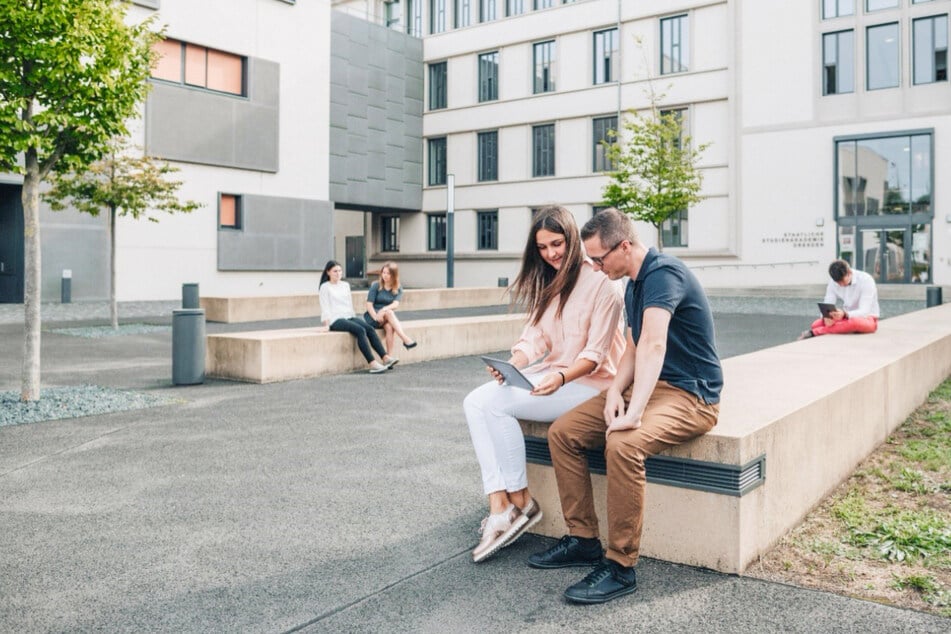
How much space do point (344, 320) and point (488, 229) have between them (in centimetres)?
2905

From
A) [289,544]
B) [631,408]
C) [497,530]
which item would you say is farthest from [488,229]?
[631,408]

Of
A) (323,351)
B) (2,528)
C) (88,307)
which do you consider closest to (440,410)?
(323,351)

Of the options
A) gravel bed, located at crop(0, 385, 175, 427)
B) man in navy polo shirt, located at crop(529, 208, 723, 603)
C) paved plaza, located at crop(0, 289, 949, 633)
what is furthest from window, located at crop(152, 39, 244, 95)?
man in navy polo shirt, located at crop(529, 208, 723, 603)

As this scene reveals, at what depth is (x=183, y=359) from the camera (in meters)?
10.2

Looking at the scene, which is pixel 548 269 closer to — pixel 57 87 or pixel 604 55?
pixel 57 87

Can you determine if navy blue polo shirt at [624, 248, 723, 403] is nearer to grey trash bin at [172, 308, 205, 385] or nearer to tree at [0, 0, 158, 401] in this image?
tree at [0, 0, 158, 401]

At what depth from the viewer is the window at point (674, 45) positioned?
1345 inches

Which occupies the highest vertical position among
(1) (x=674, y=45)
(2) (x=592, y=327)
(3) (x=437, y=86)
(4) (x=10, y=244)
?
(1) (x=674, y=45)

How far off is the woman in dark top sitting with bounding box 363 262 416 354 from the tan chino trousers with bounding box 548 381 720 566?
8063 mm

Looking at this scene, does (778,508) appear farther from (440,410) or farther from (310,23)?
(310,23)

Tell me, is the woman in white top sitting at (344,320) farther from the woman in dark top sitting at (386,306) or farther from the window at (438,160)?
the window at (438,160)

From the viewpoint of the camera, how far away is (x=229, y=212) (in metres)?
28.4

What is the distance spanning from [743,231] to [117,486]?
3040 centimetres

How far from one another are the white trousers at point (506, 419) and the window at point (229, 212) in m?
25.2
